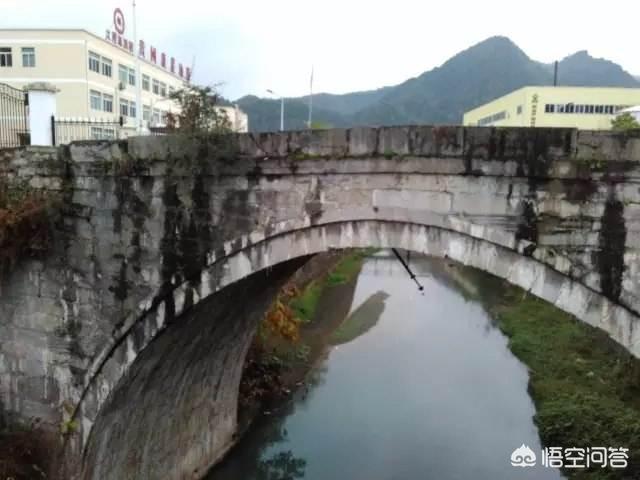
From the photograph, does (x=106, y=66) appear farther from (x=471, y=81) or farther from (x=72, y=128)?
(x=471, y=81)

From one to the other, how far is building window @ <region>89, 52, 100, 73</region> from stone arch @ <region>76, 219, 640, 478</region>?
20400mm

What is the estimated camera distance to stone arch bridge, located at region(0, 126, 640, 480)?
13.5 feet

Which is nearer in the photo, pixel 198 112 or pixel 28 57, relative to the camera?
pixel 198 112

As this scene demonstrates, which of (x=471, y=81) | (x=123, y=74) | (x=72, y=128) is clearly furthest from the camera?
(x=471, y=81)

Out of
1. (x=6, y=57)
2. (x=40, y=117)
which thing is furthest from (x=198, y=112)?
(x=6, y=57)

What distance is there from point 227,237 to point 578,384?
828 centimetres

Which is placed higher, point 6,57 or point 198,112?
point 6,57

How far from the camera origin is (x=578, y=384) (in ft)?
35.0

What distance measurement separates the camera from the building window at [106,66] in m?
24.5

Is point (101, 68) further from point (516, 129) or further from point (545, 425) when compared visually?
point (516, 129)

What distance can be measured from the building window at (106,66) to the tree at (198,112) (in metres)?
21.7

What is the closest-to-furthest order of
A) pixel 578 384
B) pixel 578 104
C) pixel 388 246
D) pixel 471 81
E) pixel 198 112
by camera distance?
pixel 388 246 < pixel 198 112 < pixel 578 384 < pixel 578 104 < pixel 471 81

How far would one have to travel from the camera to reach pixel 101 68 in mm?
24297

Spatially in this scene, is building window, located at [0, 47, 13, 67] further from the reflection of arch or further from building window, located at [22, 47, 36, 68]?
the reflection of arch
